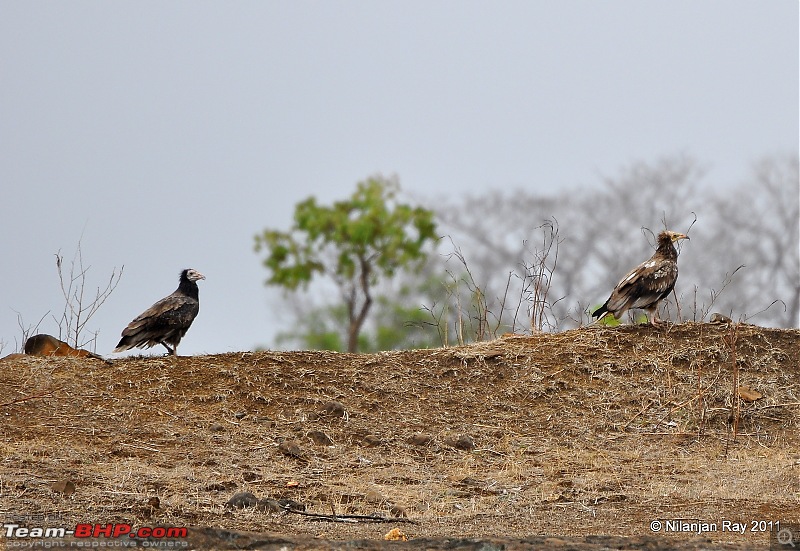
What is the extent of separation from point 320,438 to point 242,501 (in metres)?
2.75

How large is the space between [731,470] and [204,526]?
5.42 metres

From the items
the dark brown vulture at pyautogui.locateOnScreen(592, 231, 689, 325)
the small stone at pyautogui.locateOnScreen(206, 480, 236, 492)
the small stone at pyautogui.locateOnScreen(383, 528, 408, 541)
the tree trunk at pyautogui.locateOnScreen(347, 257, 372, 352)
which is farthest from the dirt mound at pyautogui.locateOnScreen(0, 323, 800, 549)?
the tree trunk at pyautogui.locateOnScreen(347, 257, 372, 352)

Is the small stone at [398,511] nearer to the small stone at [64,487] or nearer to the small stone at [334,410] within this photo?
the small stone at [64,487]

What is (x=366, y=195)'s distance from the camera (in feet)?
90.3

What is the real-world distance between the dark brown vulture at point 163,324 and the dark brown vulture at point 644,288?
4920mm

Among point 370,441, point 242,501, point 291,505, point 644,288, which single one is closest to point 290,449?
point 370,441

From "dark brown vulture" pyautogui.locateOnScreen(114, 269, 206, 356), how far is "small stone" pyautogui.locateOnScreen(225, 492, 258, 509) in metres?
4.93

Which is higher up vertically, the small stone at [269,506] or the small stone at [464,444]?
the small stone at [464,444]

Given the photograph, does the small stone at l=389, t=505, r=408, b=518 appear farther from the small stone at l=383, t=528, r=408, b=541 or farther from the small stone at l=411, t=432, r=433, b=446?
the small stone at l=411, t=432, r=433, b=446

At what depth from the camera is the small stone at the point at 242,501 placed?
28.5ft

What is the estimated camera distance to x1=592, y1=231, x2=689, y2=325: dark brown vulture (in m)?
13.7

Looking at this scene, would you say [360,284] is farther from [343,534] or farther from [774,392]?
[343,534]

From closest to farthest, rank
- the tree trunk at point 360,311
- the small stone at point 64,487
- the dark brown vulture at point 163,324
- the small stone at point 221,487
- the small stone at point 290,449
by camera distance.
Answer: the small stone at point 64,487 → the small stone at point 221,487 → the small stone at point 290,449 → the dark brown vulture at point 163,324 → the tree trunk at point 360,311

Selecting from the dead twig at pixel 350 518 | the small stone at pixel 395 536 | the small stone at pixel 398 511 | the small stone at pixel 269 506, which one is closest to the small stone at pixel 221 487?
the small stone at pixel 269 506
